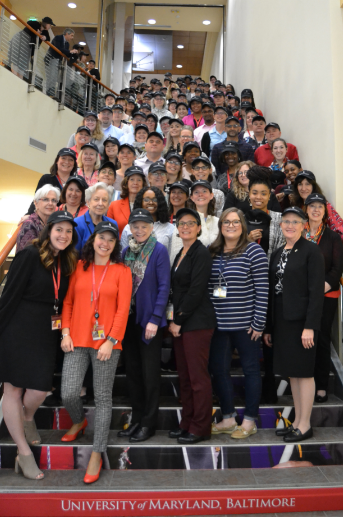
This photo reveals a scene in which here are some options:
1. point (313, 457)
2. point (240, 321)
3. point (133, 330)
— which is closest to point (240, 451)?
point (313, 457)

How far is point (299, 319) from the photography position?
322 cm

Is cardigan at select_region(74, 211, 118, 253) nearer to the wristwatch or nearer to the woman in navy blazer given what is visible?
the woman in navy blazer

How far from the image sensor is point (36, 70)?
785 cm

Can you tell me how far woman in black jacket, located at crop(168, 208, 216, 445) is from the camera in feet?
10.4

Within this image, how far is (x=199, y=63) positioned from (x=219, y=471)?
890 inches

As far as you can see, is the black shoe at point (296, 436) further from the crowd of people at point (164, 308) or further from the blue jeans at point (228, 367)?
the blue jeans at point (228, 367)

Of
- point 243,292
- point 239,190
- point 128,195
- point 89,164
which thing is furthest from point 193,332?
point 89,164

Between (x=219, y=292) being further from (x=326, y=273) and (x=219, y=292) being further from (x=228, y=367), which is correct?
(x=326, y=273)

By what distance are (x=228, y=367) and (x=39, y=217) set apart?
1.93 metres

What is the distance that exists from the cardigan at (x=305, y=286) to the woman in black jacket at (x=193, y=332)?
0.59 metres

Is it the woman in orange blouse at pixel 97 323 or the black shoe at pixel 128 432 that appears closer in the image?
the woman in orange blouse at pixel 97 323

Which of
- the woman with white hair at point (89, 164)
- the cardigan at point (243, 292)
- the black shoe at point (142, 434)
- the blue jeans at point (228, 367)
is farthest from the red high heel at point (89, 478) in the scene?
the woman with white hair at point (89, 164)

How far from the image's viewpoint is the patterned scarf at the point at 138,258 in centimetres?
331

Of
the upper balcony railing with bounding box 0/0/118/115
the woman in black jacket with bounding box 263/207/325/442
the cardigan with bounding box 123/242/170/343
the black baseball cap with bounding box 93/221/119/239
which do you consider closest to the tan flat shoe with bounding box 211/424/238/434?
the woman in black jacket with bounding box 263/207/325/442
